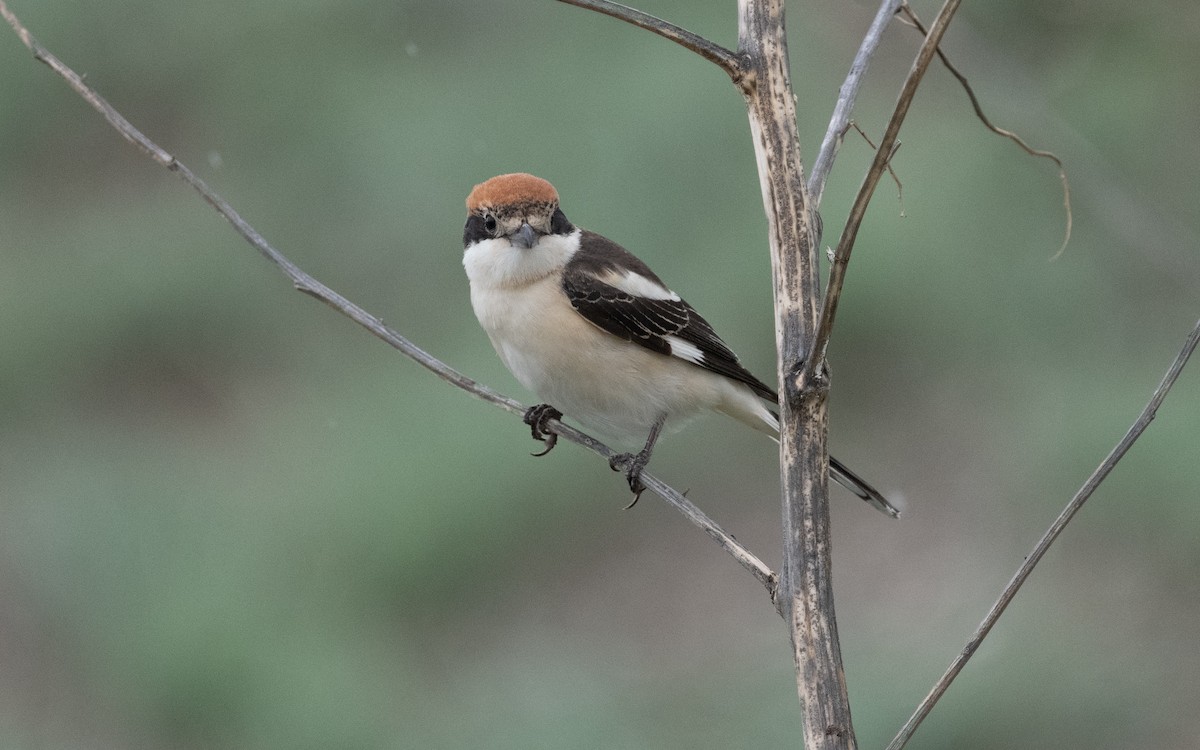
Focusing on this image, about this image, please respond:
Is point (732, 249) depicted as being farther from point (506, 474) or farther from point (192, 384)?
point (192, 384)

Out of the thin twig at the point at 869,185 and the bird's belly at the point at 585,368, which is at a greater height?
the bird's belly at the point at 585,368

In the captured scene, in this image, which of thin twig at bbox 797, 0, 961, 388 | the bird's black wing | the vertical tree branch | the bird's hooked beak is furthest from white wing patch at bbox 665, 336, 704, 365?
thin twig at bbox 797, 0, 961, 388

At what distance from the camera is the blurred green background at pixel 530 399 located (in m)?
6.69

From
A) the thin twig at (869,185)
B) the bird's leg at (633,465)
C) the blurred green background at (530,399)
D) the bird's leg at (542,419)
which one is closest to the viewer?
the thin twig at (869,185)

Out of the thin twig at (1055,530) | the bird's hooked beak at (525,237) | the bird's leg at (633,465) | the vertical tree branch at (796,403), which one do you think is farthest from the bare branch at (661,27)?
the bird's hooked beak at (525,237)

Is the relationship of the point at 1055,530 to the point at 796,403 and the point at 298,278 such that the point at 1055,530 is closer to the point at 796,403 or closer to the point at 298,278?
the point at 796,403

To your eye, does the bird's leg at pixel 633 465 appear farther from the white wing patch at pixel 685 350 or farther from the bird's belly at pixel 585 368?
the white wing patch at pixel 685 350

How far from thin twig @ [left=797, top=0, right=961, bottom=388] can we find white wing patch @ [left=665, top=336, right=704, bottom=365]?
2.37 meters

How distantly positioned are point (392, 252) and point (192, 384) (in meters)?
1.78

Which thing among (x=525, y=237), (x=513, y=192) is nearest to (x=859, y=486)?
(x=525, y=237)

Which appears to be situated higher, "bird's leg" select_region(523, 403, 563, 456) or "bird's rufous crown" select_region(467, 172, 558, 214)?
"bird's rufous crown" select_region(467, 172, 558, 214)

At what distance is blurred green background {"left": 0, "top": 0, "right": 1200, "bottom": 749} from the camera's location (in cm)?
669

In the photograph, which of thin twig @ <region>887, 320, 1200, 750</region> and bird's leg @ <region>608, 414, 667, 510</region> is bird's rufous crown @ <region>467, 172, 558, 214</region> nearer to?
bird's leg @ <region>608, 414, 667, 510</region>

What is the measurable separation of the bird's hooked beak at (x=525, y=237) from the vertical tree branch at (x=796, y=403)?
1.99 m
